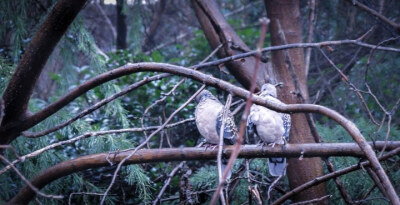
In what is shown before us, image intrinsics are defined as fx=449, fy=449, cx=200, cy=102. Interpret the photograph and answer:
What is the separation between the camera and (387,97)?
5.16 m

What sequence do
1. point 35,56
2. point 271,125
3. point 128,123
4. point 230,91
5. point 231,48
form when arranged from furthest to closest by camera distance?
point 231,48 → point 128,123 → point 271,125 → point 35,56 → point 230,91

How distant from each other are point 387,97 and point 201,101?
106 inches

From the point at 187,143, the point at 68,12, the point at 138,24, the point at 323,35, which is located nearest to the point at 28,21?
the point at 138,24

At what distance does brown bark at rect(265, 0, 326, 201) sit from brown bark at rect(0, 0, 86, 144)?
6.04 ft

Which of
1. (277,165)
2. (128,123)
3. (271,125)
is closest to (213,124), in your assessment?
(271,125)

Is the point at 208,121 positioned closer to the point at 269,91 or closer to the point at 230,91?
the point at 269,91

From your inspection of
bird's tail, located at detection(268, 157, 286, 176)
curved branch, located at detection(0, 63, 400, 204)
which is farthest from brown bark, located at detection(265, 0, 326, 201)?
curved branch, located at detection(0, 63, 400, 204)

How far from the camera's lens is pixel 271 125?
126 inches

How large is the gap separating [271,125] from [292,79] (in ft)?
2.32

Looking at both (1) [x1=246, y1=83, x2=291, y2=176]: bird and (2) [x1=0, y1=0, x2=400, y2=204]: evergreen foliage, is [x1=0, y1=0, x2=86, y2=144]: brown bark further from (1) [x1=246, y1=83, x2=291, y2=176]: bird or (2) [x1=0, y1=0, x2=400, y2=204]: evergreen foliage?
(1) [x1=246, y1=83, x2=291, y2=176]: bird

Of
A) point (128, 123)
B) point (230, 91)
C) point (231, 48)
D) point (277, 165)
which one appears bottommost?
point (277, 165)

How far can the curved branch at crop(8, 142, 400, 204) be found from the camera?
2.53 m

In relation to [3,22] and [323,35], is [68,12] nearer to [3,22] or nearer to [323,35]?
[3,22]

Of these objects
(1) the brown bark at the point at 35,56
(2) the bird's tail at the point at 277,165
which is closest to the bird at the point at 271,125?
(2) the bird's tail at the point at 277,165
